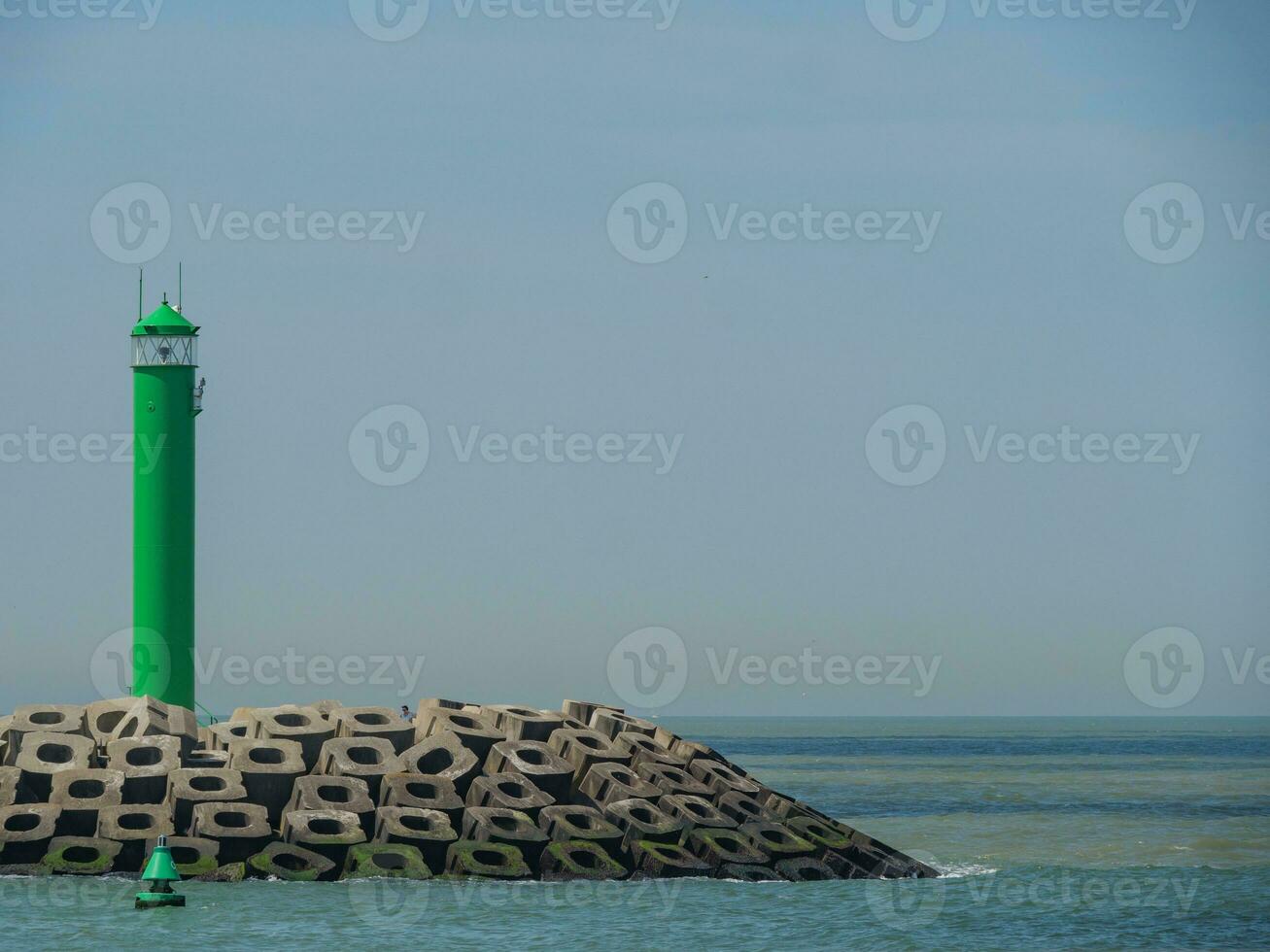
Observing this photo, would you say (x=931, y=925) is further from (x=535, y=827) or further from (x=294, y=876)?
(x=294, y=876)

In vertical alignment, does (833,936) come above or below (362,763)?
below

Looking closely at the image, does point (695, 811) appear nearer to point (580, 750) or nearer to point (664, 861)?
point (664, 861)

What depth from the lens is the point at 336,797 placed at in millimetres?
30719

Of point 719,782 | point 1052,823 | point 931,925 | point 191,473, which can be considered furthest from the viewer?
point 1052,823

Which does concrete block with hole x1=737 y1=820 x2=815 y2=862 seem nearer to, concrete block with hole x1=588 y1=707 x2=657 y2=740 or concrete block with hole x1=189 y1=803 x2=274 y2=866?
concrete block with hole x1=588 y1=707 x2=657 y2=740

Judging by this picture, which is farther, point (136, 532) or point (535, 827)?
point (136, 532)

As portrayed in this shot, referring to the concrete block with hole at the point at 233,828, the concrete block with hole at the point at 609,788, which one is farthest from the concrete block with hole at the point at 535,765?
the concrete block with hole at the point at 233,828

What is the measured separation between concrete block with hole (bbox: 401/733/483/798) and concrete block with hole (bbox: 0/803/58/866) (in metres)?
5.74

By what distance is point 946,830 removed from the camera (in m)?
50.1

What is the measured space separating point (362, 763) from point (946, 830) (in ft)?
75.5

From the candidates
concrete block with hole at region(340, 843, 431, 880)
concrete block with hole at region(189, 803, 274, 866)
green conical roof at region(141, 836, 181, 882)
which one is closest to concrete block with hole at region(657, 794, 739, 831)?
concrete block with hole at region(340, 843, 431, 880)

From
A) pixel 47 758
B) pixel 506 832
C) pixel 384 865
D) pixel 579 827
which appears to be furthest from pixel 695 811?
pixel 47 758

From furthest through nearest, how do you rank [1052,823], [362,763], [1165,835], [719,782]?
Result: 1. [1052,823]
2. [1165,835]
3. [719,782]
4. [362,763]

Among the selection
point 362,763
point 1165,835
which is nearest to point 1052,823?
point 1165,835
